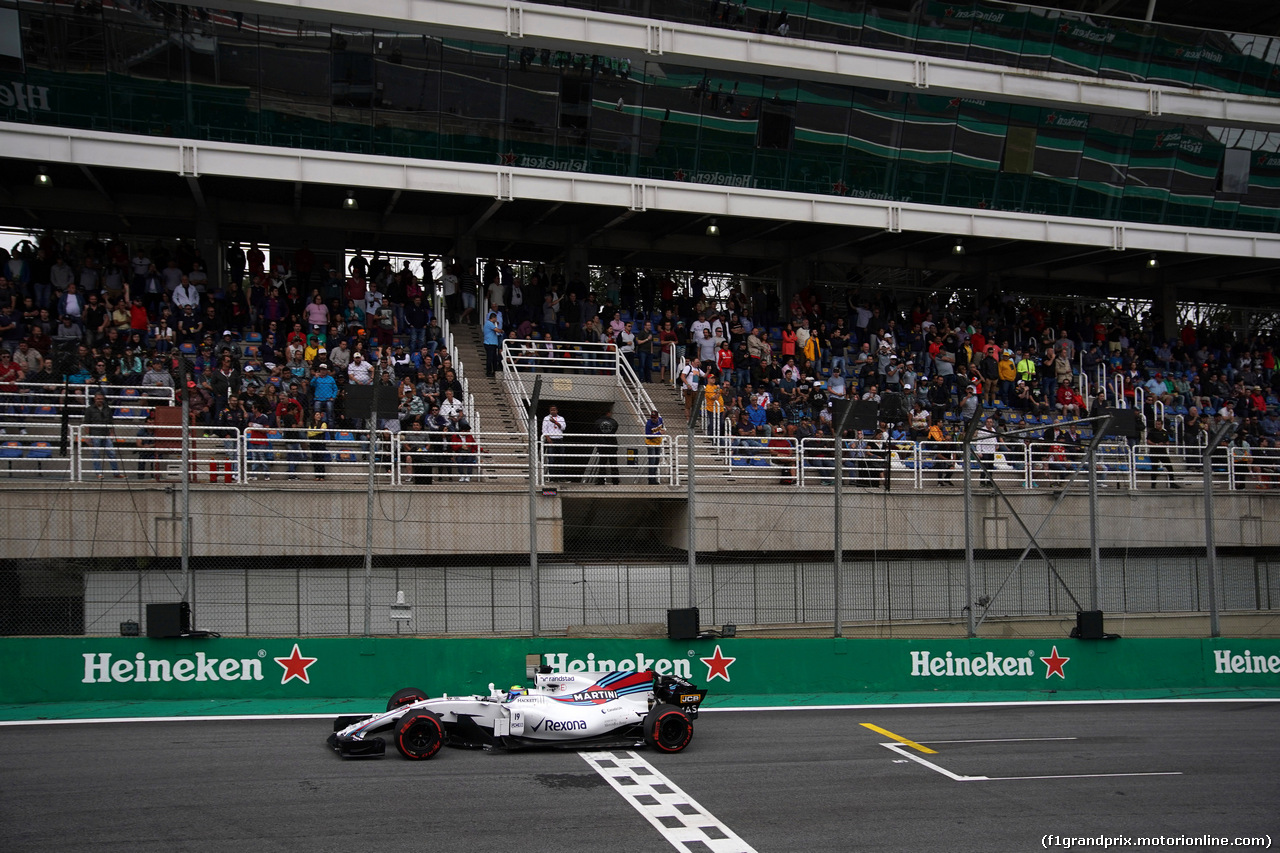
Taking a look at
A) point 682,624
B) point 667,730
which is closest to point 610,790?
point 667,730

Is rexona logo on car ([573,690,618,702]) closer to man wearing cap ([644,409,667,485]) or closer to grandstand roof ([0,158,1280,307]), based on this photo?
man wearing cap ([644,409,667,485])

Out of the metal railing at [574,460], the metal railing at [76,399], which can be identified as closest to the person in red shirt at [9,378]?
the metal railing at [76,399]

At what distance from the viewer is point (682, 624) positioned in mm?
16688

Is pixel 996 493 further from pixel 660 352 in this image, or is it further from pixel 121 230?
pixel 121 230

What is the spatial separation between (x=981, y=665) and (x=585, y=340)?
1108cm

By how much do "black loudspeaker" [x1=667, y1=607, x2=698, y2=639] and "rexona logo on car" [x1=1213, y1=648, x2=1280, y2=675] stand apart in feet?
28.8

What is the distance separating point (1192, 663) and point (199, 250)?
71.9 feet

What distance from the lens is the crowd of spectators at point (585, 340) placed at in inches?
799

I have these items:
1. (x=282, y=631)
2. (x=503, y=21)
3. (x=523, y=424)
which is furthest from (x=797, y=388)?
(x=282, y=631)

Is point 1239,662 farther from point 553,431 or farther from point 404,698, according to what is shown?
point 404,698

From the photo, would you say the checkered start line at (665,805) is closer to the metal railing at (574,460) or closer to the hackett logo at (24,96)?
the metal railing at (574,460)

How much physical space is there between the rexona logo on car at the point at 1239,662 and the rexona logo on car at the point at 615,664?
8898 millimetres

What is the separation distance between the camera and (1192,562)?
22.6 metres

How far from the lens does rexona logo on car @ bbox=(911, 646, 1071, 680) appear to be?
1758 centimetres
